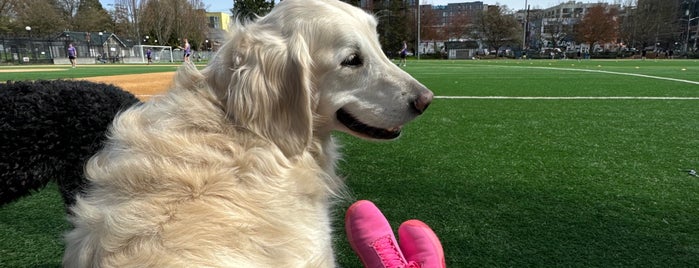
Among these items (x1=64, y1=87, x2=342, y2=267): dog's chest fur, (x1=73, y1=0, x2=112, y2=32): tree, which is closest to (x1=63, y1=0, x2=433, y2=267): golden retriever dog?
(x1=64, y1=87, x2=342, y2=267): dog's chest fur

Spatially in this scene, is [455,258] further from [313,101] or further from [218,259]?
[218,259]

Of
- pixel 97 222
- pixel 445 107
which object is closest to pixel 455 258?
pixel 97 222

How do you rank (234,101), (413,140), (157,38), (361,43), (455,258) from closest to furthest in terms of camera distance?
(234,101), (361,43), (455,258), (413,140), (157,38)

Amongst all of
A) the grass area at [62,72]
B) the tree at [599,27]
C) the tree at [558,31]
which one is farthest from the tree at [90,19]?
the tree at [558,31]

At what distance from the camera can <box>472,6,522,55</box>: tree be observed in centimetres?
7625

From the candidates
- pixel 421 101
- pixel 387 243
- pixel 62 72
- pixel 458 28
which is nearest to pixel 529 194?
pixel 387 243

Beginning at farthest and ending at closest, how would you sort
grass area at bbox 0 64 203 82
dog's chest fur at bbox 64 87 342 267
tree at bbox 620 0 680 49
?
1. tree at bbox 620 0 680 49
2. grass area at bbox 0 64 203 82
3. dog's chest fur at bbox 64 87 342 267

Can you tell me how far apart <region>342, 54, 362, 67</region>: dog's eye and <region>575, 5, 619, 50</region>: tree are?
8793 cm

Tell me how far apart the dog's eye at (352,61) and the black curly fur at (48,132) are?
1407 mm

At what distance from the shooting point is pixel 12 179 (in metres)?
2.16

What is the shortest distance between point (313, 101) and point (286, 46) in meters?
0.28

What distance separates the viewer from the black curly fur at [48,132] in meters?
2.12

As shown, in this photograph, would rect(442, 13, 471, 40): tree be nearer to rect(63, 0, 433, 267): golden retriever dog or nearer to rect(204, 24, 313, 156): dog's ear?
rect(63, 0, 433, 267): golden retriever dog

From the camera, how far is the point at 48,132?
2.20 m
